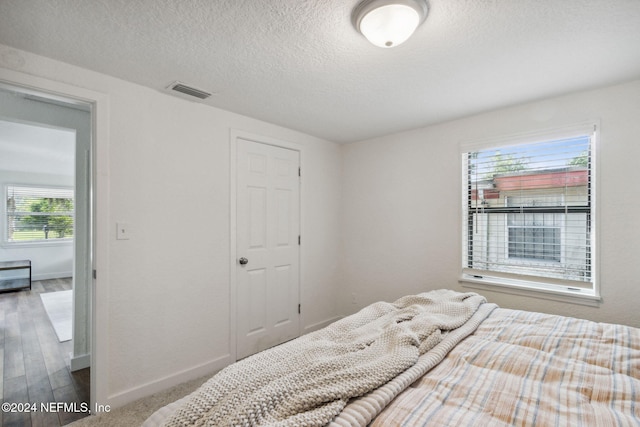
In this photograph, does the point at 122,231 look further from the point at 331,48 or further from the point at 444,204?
Result: the point at 444,204

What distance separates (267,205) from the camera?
2992 millimetres

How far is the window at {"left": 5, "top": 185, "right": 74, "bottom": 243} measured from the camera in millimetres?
6039

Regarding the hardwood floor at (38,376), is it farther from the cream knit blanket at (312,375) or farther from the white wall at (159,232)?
the cream knit blanket at (312,375)

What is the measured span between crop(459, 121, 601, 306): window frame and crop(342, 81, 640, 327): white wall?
0.04 meters

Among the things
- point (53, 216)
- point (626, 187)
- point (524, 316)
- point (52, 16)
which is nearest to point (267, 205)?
point (52, 16)

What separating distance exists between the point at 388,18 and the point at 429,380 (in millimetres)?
1530

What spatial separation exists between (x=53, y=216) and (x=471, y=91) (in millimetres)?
8308

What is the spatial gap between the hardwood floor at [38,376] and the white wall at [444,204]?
266 centimetres

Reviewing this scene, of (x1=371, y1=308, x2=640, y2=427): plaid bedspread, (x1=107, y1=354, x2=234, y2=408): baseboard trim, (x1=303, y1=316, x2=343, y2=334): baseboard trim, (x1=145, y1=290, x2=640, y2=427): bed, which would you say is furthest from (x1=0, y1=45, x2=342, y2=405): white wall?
(x1=371, y1=308, x2=640, y2=427): plaid bedspread

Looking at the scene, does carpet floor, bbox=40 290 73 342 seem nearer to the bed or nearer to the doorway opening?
the doorway opening

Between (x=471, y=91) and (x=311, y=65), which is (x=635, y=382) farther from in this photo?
(x=311, y=65)

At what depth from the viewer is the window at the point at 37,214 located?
19.8 feet

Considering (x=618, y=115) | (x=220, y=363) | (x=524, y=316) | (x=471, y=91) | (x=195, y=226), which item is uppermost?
(x=471, y=91)

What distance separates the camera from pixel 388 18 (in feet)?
4.37
